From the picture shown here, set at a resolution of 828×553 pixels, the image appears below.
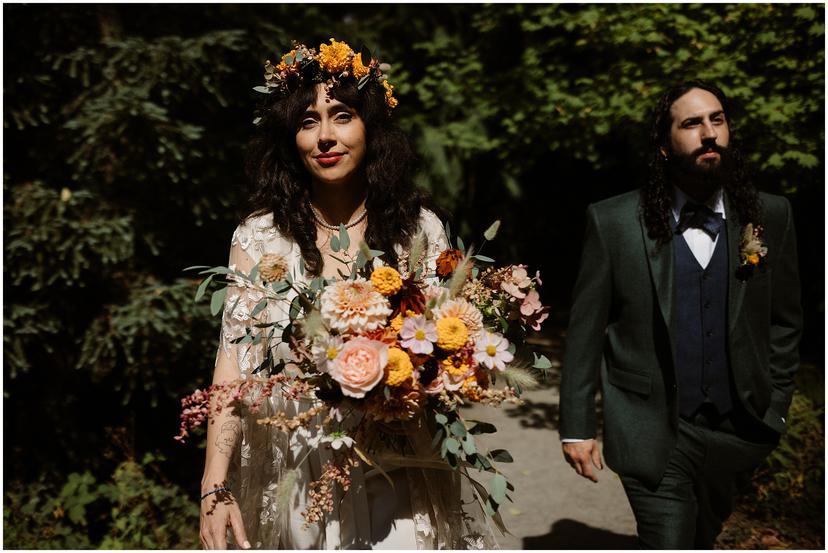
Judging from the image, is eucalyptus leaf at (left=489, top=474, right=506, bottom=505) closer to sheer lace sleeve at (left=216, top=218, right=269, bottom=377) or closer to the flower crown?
sheer lace sleeve at (left=216, top=218, right=269, bottom=377)

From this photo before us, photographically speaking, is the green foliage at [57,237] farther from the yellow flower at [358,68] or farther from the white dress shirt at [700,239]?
the white dress shirt at [700,239]

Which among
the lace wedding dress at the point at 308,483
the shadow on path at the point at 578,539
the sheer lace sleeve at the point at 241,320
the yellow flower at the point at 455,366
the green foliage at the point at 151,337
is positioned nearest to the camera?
the yellow flower at the point at 455,366

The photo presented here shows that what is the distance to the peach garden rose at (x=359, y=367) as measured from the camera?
5.15 ft

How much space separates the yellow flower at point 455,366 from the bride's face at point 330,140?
80cm

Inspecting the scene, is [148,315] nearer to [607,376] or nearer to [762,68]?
[607,376]

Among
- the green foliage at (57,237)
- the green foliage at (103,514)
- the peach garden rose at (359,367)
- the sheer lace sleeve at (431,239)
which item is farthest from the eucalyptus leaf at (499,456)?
the green foliage at (103,514)

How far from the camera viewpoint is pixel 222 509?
1963 mm

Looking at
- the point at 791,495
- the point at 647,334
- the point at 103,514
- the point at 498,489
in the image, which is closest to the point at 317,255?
the point at 498,489

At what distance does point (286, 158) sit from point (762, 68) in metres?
3.73

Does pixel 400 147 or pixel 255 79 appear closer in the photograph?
pixel 400 147

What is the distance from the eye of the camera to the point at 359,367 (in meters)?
1.58

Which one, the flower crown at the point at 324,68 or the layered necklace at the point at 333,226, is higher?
the flower crown at the point at 324,68

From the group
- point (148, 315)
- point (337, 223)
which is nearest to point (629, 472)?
point (337, 223)

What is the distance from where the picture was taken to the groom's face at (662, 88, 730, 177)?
250 cm
